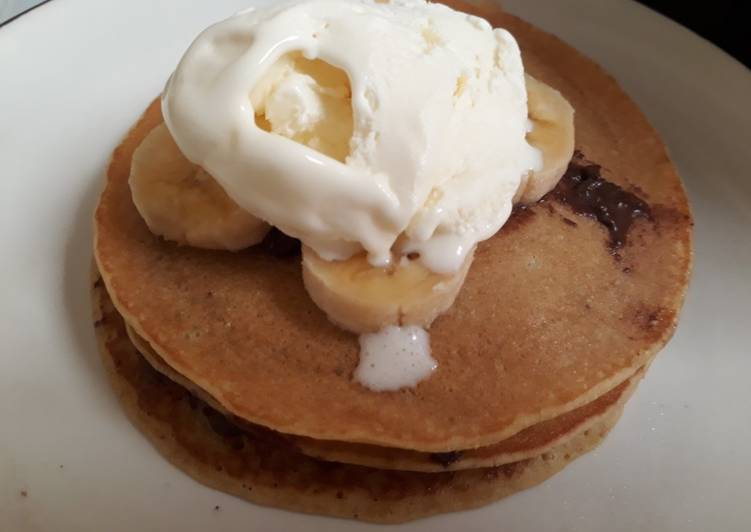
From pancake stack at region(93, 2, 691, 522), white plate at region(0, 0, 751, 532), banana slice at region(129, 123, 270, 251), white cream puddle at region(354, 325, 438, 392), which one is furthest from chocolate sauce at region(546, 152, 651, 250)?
banana slice at region(129, 123, 270, 251)

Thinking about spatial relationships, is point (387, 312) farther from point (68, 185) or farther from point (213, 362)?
point (68, 185)

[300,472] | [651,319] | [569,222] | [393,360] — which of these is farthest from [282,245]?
[651,319]

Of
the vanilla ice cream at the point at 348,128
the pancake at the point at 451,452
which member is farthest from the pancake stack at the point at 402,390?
the vanilla ice cream at the point at 348,128

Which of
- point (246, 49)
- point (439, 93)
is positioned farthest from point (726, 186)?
point (246, 49)

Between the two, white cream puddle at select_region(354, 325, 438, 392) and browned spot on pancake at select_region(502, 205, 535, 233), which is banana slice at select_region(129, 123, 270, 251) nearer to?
white cream puddle at select_region(354, 325, 438, 392)

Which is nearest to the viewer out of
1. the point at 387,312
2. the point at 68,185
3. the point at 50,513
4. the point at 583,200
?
the point at 387,312

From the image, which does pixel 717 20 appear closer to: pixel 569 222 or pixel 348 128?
pixel 569 222

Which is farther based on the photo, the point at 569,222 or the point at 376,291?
the point at 569,222
